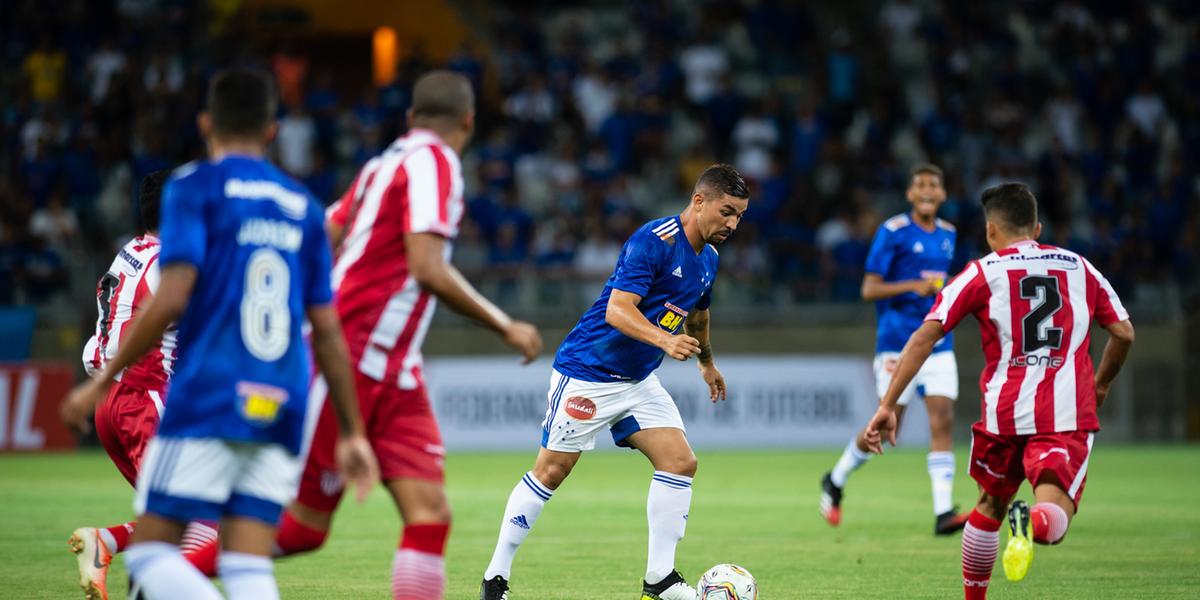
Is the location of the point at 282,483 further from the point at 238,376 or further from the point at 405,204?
the point at 405,204

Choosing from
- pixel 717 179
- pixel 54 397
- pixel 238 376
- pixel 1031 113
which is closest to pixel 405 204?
pixel 238 376

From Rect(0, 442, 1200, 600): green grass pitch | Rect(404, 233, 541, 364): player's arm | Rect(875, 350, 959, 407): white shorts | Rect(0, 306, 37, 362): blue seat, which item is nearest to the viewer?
Rect(404, 233, 541, 364): player's arm

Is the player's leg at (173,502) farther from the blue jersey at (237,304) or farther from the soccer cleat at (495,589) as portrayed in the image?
the soccer cleat at (495,589)

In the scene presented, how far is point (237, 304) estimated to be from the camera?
184 inches

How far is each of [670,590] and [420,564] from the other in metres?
2.25

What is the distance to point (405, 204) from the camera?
541 cm

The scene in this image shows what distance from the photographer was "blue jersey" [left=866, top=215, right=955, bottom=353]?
475 inches

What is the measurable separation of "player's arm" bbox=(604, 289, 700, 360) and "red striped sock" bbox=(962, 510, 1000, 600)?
1.51 m

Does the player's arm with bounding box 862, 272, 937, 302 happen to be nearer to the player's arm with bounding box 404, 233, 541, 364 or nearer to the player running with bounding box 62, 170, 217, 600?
the player running with bounding box 62, 170, 217, 600

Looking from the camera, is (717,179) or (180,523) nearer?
(180,523)

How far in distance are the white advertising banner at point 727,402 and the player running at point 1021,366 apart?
1287cm

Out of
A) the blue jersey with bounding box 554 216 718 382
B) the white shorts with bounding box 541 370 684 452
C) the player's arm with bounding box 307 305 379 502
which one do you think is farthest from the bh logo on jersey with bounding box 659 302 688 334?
the player's arm with bounding box 307 305 379 502

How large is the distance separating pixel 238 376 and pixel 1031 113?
899 inches

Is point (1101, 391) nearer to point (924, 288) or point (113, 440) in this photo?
point (924, 288)
